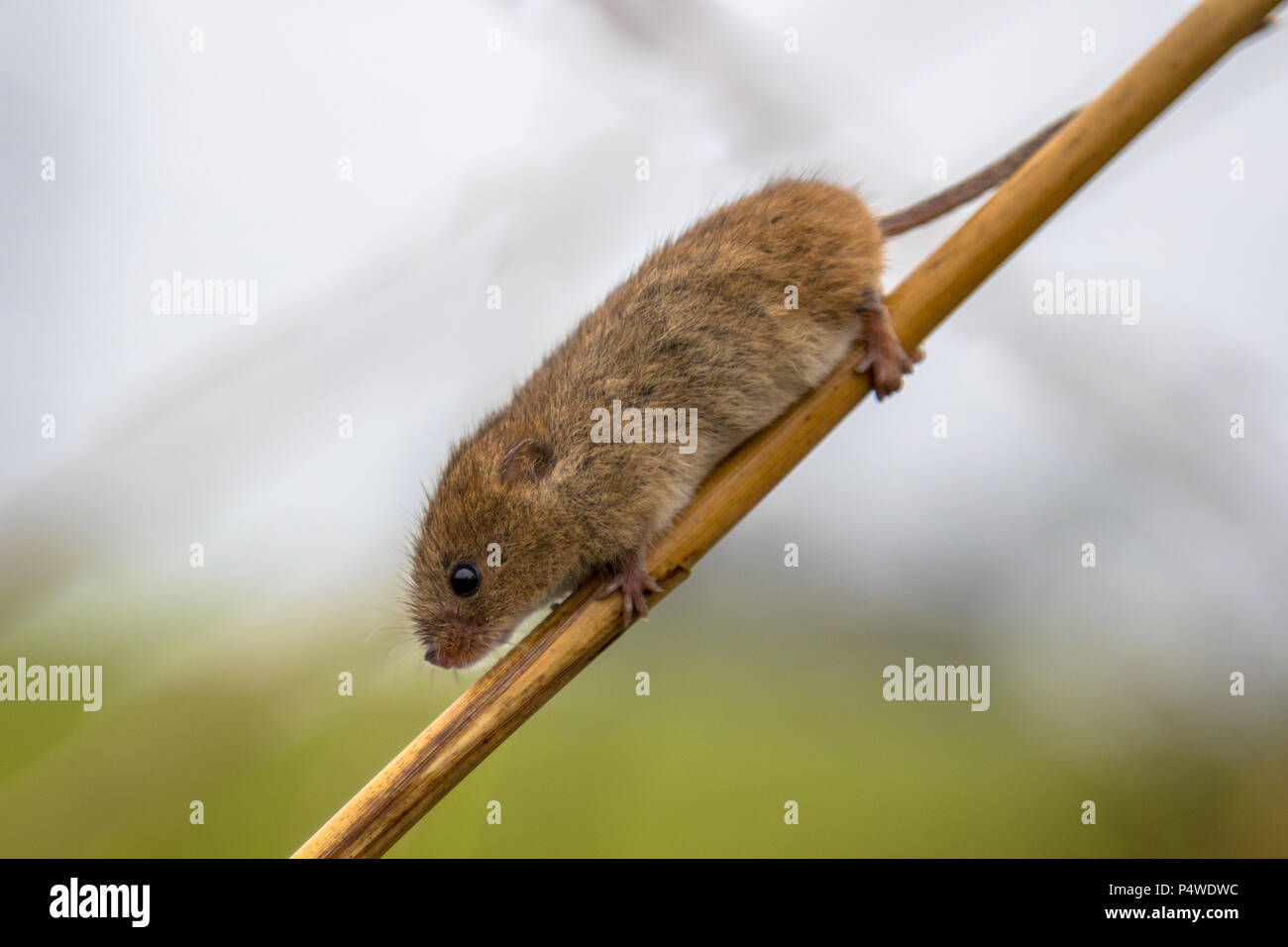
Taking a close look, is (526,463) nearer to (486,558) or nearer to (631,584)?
(486,558)

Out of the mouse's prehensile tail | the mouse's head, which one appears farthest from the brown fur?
the mouse's prehensile tail

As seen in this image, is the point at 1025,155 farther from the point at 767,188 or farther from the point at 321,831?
the point at 321,831

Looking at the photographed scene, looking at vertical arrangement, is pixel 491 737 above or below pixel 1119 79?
below

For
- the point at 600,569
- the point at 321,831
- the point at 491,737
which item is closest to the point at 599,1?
the point at 600,569

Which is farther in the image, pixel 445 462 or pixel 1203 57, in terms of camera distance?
pixel 445 462

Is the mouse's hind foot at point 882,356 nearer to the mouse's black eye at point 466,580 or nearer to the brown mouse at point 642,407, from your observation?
the brown mouse at point 642,407

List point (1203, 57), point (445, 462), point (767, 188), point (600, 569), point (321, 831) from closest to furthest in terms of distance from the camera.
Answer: point (321, 831) < point (1203, 57) < point (600, 569) < point (445, 462) < point (767, 188)

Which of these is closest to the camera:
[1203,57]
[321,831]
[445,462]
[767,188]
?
[321,831]

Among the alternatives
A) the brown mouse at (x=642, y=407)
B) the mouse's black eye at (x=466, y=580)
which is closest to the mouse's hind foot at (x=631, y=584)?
the brown mouse at (x=642, y=407)
